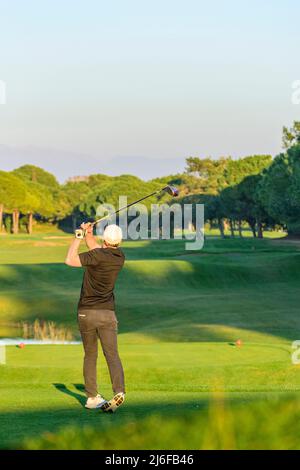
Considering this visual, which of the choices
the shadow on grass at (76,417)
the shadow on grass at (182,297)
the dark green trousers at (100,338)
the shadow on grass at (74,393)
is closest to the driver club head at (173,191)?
the dark green trousers at (100,338)

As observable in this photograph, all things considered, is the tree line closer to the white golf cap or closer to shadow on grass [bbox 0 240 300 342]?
shadow on grass [bbox 0 240 300 342]

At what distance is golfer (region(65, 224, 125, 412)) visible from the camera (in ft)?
37.2

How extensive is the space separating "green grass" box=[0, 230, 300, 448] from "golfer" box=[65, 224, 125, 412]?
46 centimetres

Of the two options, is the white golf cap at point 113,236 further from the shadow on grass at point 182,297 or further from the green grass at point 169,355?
the shadow on grass at point 182,297

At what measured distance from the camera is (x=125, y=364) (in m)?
19.1

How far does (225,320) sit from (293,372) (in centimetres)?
1939

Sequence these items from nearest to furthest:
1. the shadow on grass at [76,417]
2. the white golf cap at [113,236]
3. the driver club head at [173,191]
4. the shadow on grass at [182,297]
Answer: the shadow on grass at [76,417], the white golf cap at [113,236], the driver club head at [173,191], the shadow on grass at [182,297]

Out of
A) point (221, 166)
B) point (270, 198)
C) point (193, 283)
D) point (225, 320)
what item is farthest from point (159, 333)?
point (221, 166)

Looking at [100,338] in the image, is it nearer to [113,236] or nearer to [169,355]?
[113,236]

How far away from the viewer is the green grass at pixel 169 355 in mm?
6441

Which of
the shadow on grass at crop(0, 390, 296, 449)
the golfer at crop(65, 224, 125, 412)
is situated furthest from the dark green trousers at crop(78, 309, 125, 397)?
the shadow on grass at crop(0, 390, 296, 449)

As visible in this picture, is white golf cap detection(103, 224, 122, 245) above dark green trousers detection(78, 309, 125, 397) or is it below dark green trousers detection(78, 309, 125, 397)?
above

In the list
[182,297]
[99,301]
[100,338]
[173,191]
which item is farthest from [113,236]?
[182,297]

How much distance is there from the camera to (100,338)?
38.1ft
